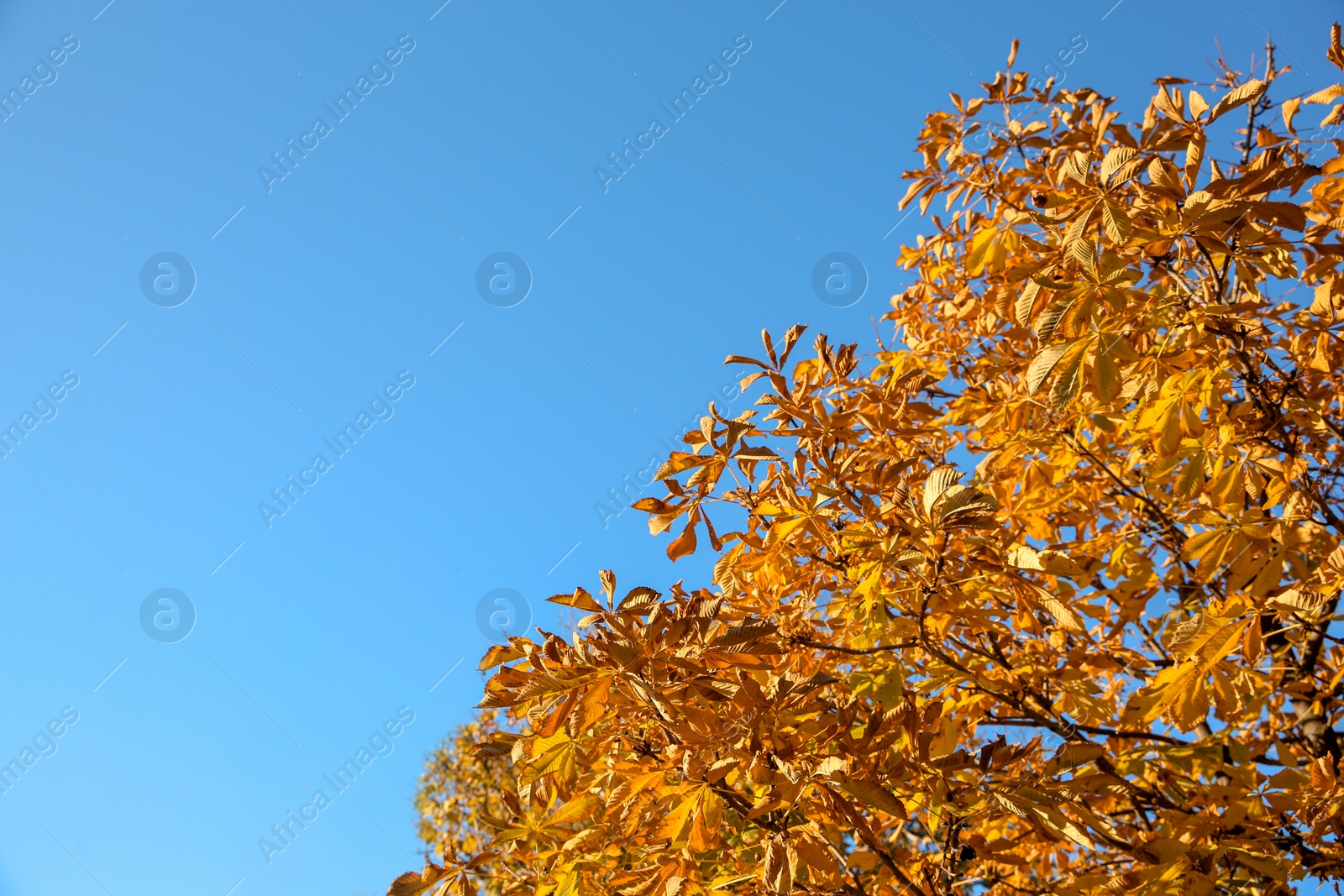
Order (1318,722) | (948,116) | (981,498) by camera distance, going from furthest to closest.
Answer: (948,116) → (1318,722) → (981,498)

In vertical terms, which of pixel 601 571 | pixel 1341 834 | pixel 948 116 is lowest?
pixel 1341 834

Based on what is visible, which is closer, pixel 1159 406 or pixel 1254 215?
pixel 1254 215

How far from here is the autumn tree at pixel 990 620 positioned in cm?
158

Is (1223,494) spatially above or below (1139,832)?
above

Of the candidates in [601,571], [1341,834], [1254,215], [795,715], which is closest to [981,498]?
[795,715]

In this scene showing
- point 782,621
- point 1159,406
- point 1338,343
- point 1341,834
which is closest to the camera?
point 1159,406

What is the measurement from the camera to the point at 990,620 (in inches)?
79.5

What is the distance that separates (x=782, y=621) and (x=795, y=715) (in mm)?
455

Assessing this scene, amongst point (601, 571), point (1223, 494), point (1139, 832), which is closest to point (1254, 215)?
point (1223, 494)

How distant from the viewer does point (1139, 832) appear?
101 inches

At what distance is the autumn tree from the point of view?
158 cm

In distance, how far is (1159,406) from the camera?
193 centimetres

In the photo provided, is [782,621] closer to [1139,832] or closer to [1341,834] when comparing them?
[1139,832]

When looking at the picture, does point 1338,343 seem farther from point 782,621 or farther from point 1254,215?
point 782,621
